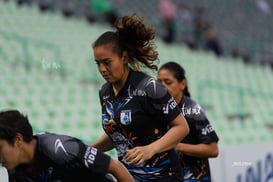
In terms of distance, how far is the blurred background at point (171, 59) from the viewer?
1041cm

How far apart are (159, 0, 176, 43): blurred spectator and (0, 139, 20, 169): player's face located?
16490 millimetres

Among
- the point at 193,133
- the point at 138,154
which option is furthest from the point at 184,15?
the point at 138,154

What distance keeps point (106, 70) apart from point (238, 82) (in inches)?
582

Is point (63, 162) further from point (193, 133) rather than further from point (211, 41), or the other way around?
point (211, 41)

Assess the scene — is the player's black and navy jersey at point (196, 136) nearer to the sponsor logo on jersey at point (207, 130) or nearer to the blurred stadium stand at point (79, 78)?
the sponsor logo on jersey at point (207, 130)

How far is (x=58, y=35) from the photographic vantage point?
17.2 m

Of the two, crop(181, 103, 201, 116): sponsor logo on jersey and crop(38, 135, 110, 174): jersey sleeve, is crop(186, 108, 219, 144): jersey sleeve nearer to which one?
crop(181, 103, 201, 116): sponsor logo on jersey

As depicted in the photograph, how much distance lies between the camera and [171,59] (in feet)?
59.1

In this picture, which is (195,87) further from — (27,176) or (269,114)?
(27,176)

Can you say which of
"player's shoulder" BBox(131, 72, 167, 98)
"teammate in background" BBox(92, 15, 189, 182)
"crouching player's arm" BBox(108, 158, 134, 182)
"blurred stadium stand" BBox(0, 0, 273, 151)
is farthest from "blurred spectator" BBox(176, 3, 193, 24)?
"crouching player's arm" BBox(108, 158, 134, 182)

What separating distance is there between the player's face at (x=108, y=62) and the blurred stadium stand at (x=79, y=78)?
2886 millimetres

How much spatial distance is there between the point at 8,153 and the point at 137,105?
1.03 metres

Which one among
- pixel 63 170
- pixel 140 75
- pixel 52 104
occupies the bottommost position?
pixel 52 104

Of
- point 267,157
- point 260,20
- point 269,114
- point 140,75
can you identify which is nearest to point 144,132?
point 140,75
